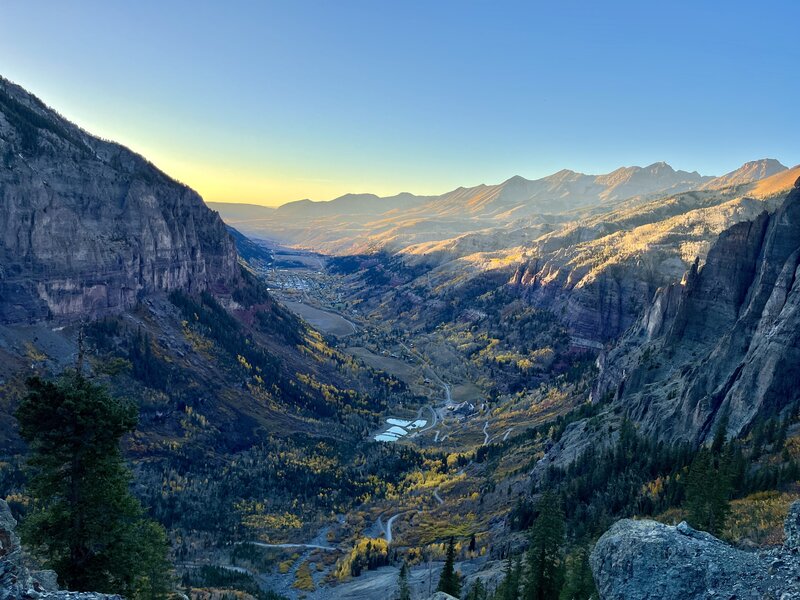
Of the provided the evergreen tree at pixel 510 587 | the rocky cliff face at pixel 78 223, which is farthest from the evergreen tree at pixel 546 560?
the rocky cliff face at pixel 78 223

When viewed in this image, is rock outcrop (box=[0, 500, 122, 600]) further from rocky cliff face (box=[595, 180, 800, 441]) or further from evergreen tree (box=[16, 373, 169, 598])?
rocky cliff face (box=[595, 180, 800, 441])

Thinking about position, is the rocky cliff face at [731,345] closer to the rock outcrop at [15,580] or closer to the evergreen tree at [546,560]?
the evergreen tree at [546,560]

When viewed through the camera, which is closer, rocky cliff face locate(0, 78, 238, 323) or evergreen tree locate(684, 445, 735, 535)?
evergreen tree locate(684, 445, 735, 535)


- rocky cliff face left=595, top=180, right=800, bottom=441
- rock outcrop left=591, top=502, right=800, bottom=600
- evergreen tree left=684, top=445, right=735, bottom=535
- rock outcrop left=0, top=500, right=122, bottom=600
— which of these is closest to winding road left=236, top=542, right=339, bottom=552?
rocky cliff face left=595, top=180, right=800, bottom=441

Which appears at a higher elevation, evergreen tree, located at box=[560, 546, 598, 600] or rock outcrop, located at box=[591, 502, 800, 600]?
rock outcrop, located at box=[591, 502, 800, 600]

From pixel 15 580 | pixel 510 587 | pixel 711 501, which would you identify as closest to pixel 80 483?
pixel 15 580

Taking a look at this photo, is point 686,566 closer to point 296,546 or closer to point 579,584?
point 579,584

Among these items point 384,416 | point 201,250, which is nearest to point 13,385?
point 201,250
